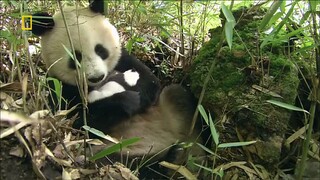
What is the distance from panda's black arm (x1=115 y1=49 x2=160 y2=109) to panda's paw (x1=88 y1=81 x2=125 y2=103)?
0.12 metres

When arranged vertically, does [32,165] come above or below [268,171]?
above

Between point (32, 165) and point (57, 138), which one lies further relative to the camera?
point (57, 138)

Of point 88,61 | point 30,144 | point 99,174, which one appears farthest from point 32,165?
point 88,61

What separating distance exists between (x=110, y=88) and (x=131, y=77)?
17 cm

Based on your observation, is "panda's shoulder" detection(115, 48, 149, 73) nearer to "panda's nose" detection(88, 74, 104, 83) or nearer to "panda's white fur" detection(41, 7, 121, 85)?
"panda's white fur" detection(41, 7, 121, 85)

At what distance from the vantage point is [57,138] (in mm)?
1656

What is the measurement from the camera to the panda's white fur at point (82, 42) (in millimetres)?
2332

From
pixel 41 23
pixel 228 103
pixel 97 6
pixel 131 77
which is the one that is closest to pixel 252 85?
pixel 228 103

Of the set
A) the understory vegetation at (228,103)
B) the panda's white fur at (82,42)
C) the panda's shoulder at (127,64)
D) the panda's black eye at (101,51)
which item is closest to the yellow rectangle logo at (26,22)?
the understory vegetation at (228,103)

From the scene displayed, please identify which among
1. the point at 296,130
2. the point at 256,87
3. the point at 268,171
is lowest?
the point at 268,171

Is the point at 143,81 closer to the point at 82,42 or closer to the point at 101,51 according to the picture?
the point at 101,51

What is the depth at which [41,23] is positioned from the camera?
2.26m

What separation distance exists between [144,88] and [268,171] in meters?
0.90

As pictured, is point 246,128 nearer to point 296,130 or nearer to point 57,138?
point 296,130
